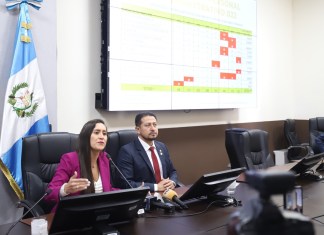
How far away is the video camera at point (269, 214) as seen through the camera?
0.49 meters

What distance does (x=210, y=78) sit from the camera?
4.11 meters

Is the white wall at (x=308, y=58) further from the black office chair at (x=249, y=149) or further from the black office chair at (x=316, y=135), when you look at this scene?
the black office chair at (x=249, y=149)

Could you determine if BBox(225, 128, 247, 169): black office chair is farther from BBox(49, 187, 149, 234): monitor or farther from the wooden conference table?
BBox(49, 187, 149, 234): monitor

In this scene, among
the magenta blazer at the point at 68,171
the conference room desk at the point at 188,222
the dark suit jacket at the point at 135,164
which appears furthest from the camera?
the dark suit jacket at the point at 135,164

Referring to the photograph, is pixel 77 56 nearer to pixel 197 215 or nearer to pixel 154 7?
pixel 154 7

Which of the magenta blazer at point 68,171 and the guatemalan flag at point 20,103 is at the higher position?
the guatemalan flag at point 20,103

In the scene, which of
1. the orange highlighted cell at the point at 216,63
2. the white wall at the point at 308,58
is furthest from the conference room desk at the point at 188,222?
the white wall at the point at 308,58

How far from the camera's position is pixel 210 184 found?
1.88 meters

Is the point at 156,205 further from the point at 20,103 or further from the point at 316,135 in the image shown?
the point at 316,135

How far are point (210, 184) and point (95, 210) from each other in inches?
26.8

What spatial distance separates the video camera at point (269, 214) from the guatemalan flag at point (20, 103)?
2.30 m

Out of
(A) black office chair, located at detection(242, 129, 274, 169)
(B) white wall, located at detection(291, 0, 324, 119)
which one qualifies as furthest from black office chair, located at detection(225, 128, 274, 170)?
(B) white wall, located at detection(291, 0, 324, 119)

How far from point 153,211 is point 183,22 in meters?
2.52

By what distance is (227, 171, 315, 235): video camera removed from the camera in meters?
0.49
